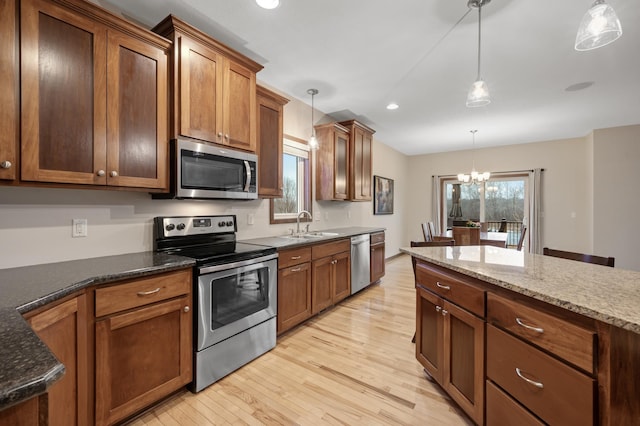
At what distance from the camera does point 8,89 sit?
132cm

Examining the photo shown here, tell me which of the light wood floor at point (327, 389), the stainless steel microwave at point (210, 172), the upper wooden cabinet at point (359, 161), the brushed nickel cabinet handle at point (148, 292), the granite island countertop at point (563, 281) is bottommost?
the light wood floor at point (327, 389)

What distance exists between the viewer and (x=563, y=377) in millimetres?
1036

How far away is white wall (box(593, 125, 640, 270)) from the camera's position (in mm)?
4785

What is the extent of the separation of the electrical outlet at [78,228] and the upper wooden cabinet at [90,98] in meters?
0.39

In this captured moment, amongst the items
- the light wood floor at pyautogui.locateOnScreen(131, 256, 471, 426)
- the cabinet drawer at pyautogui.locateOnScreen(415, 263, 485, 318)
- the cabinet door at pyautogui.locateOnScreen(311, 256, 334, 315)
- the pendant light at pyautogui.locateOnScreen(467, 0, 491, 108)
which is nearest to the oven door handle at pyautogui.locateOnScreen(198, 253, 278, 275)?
the cabinet door at pyautogui.locateOnScreen(311, 256, 334, 315)

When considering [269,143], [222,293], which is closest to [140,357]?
[222,293]

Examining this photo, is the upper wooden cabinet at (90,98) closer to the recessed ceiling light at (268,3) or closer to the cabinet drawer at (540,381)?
the recessed ceiling light at (268,3)

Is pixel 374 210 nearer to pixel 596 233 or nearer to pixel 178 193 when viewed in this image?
pixel 596 233

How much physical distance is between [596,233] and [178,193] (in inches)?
266

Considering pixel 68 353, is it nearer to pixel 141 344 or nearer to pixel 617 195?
pixel 141 344

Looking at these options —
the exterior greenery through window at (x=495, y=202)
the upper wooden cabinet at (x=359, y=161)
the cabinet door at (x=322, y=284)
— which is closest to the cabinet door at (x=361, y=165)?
the upper wooden cabinet at (x=359, y=161)

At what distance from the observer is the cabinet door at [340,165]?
12.9ft

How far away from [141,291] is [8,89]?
3.83ft

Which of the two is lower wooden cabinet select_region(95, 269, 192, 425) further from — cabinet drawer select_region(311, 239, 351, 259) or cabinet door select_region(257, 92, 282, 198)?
cabinet drawer select_region(311, 239, 351, 259)
